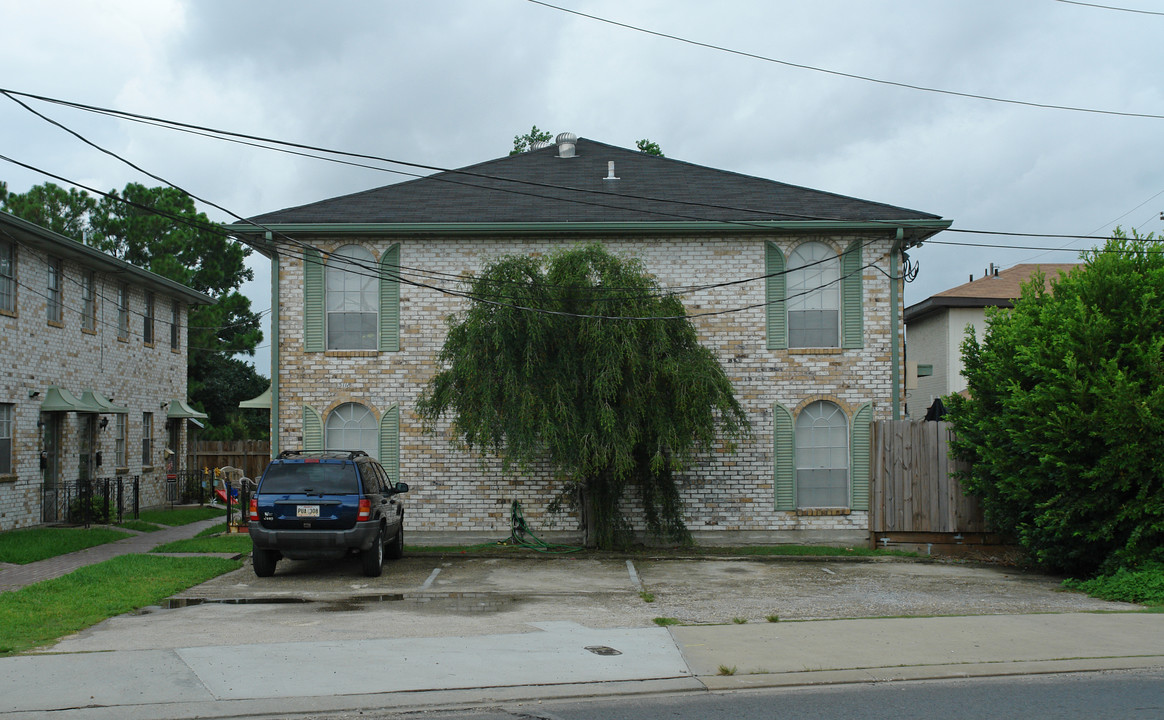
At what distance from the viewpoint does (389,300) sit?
17.2 meters

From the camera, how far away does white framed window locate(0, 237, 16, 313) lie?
19000mm

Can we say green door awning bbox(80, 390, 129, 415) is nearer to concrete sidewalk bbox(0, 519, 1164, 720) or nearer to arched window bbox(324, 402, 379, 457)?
arched window bbox(324, 402, 379, 457)

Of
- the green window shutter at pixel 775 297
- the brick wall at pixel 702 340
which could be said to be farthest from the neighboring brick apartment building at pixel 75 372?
the green window shutter at pixel 775 297

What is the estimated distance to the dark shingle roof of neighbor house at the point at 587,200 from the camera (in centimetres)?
1717

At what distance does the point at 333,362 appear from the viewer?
56.2 ft

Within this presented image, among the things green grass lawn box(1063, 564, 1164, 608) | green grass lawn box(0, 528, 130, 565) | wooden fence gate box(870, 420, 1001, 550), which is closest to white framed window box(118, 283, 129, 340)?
green grass lawn box(0, 528, 130, 565)

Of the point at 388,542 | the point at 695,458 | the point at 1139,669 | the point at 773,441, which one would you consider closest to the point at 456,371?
the point at 388,542

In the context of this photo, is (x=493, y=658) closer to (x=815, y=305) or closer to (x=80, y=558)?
(x=80, y=558)

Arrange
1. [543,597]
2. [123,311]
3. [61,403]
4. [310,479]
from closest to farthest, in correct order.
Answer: [543,597], [310,479], [61,403], [123,311]

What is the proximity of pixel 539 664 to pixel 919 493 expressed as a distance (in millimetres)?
10063

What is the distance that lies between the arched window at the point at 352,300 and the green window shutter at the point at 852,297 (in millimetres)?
8241

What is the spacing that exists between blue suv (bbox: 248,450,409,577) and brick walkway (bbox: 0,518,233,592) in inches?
120

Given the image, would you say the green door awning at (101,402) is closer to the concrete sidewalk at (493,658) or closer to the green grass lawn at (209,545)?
the green grass lawn at (209,545)

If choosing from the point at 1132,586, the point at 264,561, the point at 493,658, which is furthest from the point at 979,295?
the point at 493,658
